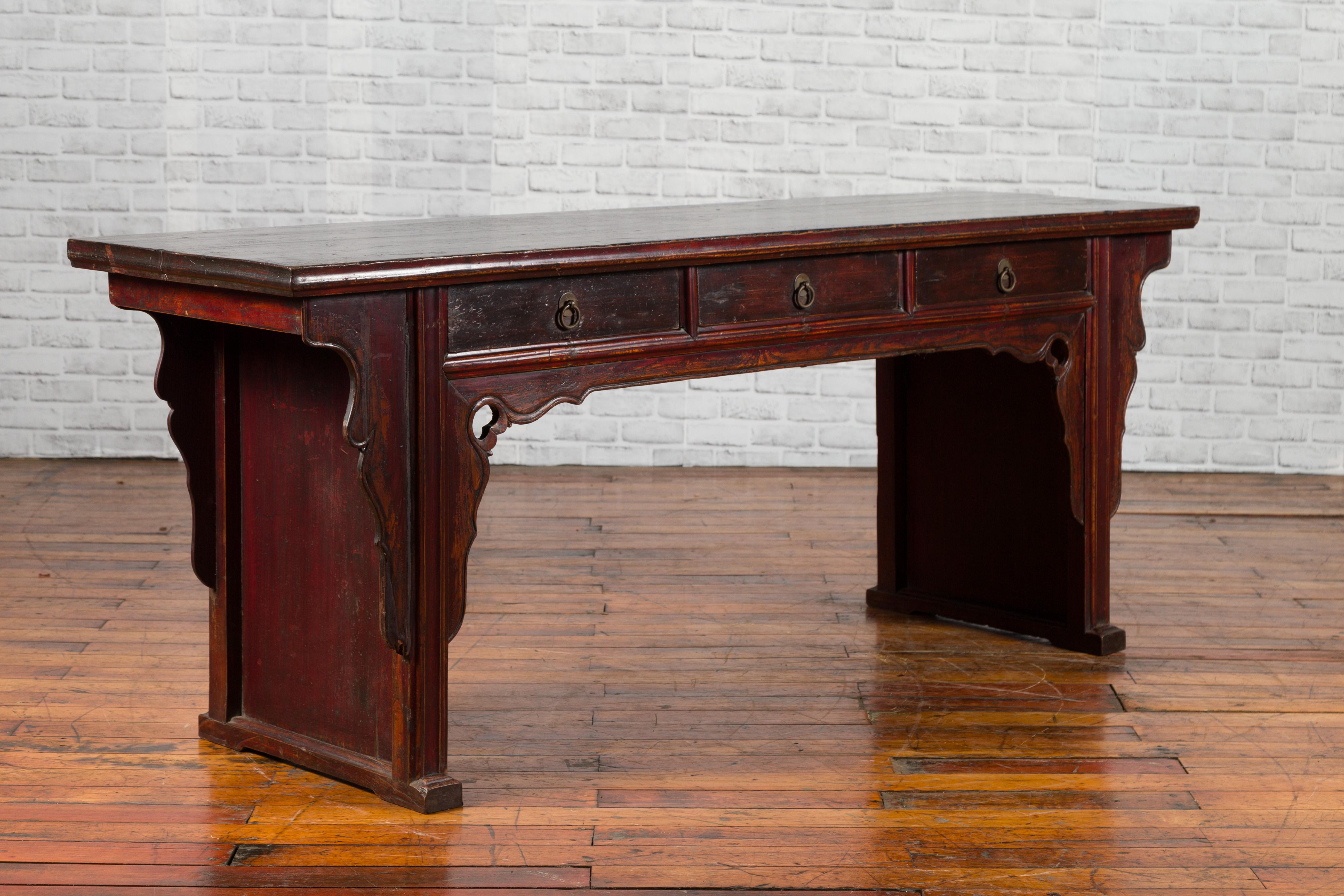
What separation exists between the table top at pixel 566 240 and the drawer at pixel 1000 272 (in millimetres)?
31

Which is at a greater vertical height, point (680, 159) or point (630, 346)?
point (680, 159)

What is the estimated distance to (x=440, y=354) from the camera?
91.9 inches

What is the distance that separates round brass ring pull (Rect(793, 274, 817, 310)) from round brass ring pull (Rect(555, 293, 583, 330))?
1.40 feet

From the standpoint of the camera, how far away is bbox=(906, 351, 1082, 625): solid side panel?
11.1ft

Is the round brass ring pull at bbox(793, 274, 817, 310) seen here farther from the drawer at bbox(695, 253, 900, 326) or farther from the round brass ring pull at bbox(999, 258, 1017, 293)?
the round brass ring pull at bbox(999, 258, 1017, 293)

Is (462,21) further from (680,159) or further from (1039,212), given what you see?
(1039,212)

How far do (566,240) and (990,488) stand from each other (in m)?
1.34

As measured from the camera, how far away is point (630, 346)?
8.21 feet

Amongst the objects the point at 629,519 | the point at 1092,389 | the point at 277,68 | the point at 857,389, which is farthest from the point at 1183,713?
the point at 277,68

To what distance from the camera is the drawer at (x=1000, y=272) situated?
2902 mm

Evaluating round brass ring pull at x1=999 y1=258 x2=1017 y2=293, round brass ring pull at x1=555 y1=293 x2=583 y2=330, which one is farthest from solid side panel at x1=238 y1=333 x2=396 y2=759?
round brass ring pull at x1=999 y1=258 x2=1017 y2=293

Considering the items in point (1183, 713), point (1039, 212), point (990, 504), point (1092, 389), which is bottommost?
point (1183, 713)

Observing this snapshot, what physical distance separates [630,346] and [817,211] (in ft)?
2.43

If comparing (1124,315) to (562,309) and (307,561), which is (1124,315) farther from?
(307,561)
